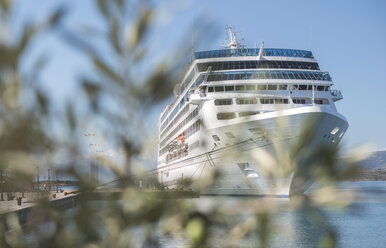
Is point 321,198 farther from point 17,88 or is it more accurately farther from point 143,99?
point 17,88

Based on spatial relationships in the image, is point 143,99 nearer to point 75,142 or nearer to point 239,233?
point 75,142

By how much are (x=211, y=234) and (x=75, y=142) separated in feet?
1.78

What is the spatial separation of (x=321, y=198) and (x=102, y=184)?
753 mm

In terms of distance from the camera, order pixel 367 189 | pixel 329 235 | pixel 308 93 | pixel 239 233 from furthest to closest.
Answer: pixel 308 93 → pixel 239 233 → pixel 329 235 → pixel 367 189

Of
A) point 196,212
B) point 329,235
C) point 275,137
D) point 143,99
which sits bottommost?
point 329,235

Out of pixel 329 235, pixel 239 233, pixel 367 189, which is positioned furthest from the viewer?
pixel 239 233

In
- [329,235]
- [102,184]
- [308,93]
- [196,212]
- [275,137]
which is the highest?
[308,93]

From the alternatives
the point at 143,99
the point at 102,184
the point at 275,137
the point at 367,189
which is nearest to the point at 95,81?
the point at 143,99

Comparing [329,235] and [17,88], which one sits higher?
[17,88]

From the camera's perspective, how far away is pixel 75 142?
1.46 m

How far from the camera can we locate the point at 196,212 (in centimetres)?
150

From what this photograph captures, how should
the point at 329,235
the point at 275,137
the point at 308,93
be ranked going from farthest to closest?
the point at 308,93
the point at 275,137
the point at 329,235

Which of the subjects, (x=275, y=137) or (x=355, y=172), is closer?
(x=355, y=172)

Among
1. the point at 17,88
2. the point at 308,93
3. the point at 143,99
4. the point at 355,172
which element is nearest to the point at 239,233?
the point at 355,172
